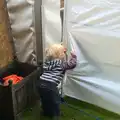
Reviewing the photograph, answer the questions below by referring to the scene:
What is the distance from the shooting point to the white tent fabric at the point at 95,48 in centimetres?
204

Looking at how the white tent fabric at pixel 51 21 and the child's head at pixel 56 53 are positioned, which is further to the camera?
the white tent fabric at pixel 51 21

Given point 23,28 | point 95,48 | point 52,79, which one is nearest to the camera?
point 52,79

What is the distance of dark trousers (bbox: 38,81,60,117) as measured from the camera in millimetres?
2033

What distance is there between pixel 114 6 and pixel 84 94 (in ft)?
3.44

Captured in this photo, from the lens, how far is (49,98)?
2.08 metres

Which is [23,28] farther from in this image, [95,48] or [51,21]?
[95,48]

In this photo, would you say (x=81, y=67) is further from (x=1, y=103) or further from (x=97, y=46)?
(x=1, y=103)

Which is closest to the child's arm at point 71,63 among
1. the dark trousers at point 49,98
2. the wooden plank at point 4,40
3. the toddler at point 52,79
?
the toddler at point 52,79

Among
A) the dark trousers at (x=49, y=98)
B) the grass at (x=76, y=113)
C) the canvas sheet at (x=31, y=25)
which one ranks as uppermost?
the canvas sheet at (x=31, y=25)

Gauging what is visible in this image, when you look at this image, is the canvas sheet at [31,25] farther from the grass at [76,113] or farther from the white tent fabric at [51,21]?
the grass at [76,113]

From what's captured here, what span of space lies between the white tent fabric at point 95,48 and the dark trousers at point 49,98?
0.44 m

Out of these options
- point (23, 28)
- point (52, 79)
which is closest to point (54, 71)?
point (52, 79)

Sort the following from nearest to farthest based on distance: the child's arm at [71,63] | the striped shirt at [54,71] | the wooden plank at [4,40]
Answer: the striped shirt at [54,71] < the child's arm at [71,63] < the wooden plank at [4,40]

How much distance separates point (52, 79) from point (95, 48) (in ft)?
1.90
